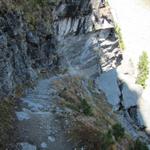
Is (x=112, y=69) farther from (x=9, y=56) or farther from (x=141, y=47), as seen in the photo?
(x=9, y=56)

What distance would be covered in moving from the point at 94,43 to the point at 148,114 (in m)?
10.0

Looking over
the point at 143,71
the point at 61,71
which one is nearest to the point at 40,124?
the point at 61,71

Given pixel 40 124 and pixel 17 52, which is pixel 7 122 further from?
pixel 17 52

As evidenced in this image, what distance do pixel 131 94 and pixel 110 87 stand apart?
3646mm

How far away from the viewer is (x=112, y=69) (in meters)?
53.6

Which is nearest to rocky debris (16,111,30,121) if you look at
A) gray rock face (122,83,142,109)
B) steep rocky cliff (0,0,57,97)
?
steep rocky cliff (0,0,57,97)

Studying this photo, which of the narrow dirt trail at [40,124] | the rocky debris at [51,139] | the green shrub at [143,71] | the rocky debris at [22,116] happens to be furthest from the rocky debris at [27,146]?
the green shrub at [143,71]

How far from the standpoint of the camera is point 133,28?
74562 mm

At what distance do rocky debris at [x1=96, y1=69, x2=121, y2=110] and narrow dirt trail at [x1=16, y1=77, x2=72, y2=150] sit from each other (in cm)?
2063

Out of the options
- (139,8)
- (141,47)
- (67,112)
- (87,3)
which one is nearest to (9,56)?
(67,112)

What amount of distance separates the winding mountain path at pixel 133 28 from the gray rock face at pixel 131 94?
0.94 metres

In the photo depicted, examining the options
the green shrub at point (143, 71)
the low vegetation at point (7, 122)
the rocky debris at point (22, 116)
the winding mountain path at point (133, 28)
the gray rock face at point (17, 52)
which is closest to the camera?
the low vegetation at point (7, 122)

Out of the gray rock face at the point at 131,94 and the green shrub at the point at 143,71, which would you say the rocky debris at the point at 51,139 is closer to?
the gray rock face at the point at 131,94

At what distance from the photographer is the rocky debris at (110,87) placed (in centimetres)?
4959
